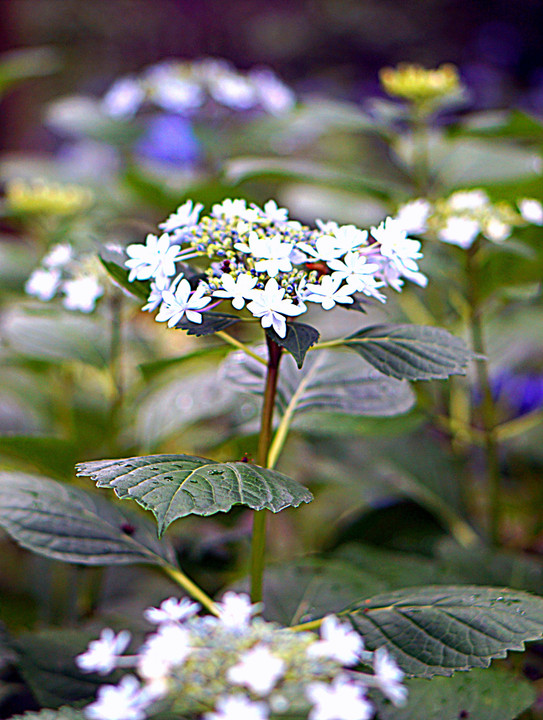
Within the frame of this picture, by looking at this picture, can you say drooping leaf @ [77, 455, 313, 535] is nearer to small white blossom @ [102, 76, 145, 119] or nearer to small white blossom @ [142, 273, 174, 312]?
small white blossom @ [142, 273, 174, 312]

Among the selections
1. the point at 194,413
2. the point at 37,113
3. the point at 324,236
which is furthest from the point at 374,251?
the point at 37,113

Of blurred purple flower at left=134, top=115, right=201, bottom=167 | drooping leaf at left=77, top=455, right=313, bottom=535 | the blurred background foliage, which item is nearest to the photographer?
drooping leaf at left=77, top=455, right=313, bottom=535

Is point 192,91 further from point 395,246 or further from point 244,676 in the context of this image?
point 244,676

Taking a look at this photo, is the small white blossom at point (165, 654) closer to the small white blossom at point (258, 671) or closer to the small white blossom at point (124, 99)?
the small white blossom at point (258, 671)

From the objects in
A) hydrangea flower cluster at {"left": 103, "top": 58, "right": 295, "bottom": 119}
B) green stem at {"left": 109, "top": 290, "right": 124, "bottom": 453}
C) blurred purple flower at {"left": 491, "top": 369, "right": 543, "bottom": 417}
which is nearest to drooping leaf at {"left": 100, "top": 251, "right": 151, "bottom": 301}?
green stem at {"left": 109, "top": 290, "right": 124, "bottom": 453}

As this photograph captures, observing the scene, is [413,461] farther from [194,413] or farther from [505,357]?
[194,413]

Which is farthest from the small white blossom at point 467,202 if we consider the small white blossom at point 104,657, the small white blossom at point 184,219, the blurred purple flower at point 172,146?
the blurred purple flower at point 172,146
